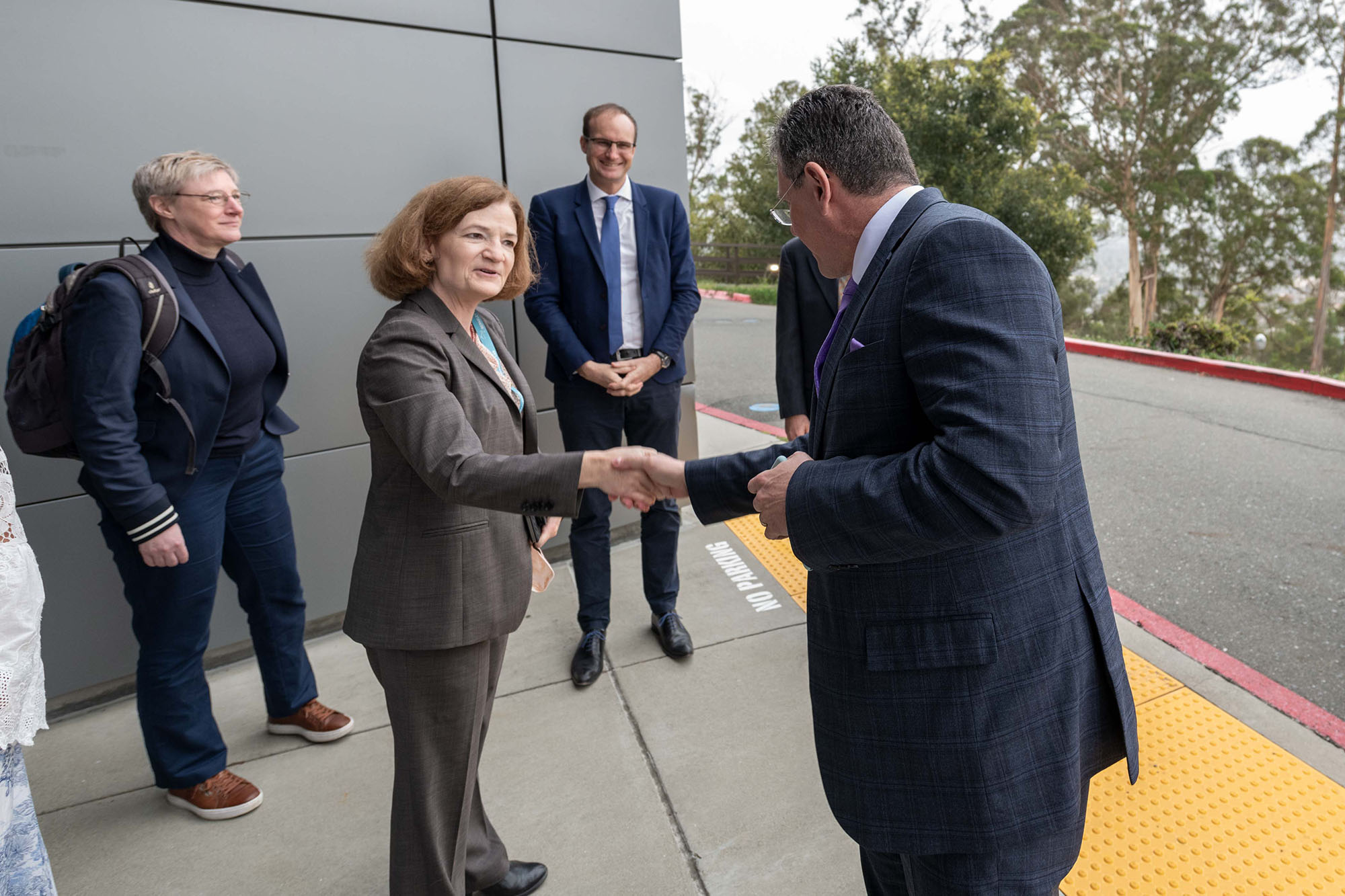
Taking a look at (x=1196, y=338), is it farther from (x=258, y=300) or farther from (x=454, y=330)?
(x=454, y=330)

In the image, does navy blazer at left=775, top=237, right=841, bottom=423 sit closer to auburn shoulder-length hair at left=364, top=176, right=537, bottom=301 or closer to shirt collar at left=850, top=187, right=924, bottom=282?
auburn shoulder-length hair at left=364, top=176, right=537, bottom=301

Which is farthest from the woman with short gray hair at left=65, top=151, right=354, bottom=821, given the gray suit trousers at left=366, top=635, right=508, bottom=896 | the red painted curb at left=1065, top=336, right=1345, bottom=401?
the red painted curb at left=1065, top=336, right=1345, bottom=401

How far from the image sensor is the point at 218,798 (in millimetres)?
2633

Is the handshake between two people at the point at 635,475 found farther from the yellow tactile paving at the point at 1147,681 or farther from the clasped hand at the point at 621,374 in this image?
the yellow tactile paving at the point at 1147,681

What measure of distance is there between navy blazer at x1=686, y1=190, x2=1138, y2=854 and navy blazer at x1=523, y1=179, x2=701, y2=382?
2.24 metres

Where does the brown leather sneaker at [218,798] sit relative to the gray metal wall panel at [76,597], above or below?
below

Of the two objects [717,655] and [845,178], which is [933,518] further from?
[717,655]

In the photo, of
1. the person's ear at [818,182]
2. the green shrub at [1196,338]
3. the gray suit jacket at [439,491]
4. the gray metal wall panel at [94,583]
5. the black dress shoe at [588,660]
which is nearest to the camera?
the person's ear at [818,182]

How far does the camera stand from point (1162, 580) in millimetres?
4402

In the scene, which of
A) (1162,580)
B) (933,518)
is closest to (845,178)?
(933,518)

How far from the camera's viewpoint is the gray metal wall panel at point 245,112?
2922mm

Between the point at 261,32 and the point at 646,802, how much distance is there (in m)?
3.45

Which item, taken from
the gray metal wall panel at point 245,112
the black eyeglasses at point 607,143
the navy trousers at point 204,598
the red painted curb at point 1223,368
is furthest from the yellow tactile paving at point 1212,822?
the red painted curb at point 1223,368

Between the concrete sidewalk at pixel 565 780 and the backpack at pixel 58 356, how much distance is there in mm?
1297
